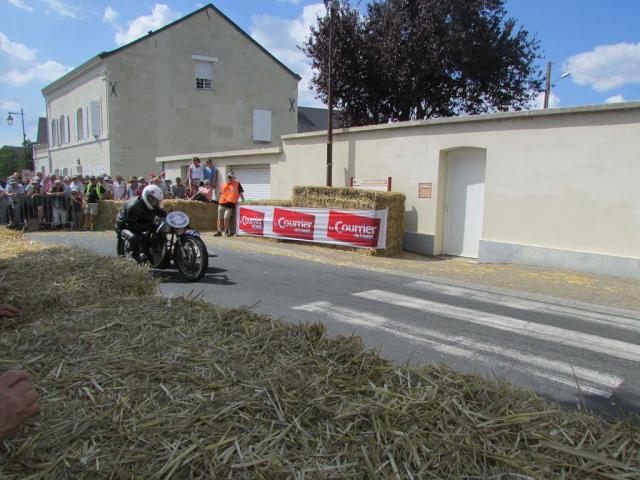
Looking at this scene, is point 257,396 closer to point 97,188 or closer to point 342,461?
point 342,461

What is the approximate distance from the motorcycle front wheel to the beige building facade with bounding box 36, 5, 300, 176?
22.0 metres

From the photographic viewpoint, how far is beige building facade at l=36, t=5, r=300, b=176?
27.3 m

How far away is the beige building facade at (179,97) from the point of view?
27312 millimetres

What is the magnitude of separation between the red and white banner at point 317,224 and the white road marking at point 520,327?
4.64m

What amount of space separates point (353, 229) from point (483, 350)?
7479mm

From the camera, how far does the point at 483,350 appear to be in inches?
195

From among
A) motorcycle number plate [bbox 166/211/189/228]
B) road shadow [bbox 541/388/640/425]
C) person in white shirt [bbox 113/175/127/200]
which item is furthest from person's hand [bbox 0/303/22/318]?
person in white shirt [bbox 113/175/127/200]

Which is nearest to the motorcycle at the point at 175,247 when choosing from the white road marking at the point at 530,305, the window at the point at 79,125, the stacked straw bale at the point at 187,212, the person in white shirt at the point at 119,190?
the white road marking at the point at 530,305

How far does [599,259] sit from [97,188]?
14.8 m

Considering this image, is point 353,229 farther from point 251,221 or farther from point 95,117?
point 95,117

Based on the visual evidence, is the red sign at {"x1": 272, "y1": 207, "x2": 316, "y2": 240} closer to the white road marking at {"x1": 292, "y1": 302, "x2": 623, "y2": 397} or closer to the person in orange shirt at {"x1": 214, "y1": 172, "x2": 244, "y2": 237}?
the person in orange shirt at {"x1": 214, "y1": 172, "x2": 244, "y2": 237}

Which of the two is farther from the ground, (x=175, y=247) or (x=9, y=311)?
(x=9, y=311)

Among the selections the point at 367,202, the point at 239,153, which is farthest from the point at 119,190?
the point at 367,202

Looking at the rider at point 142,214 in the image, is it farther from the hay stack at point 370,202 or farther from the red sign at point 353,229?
the hay stack at point 370,202
